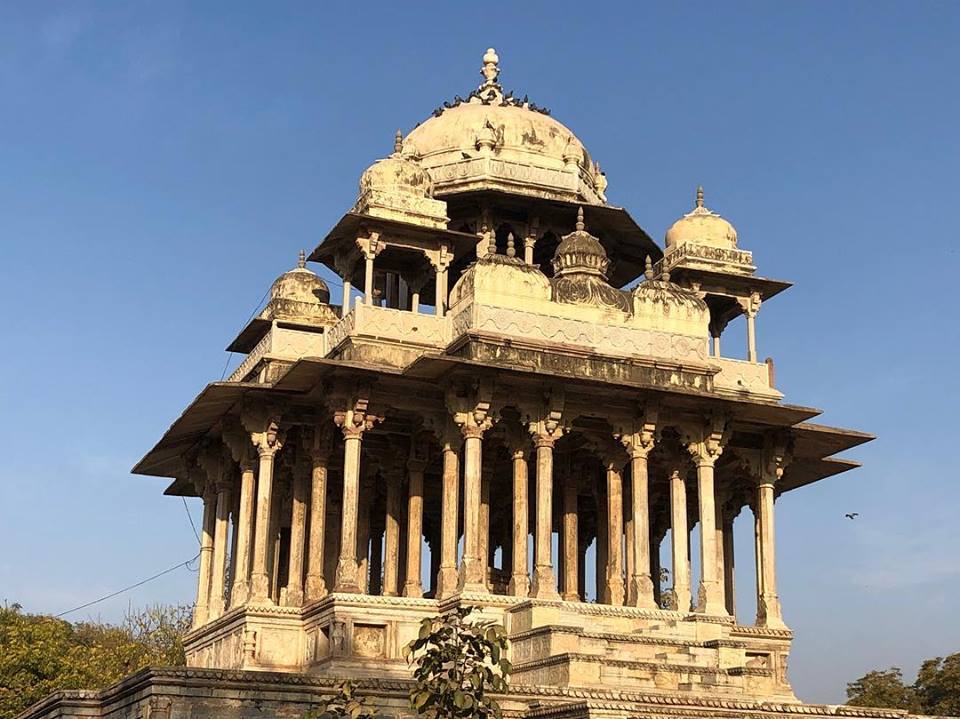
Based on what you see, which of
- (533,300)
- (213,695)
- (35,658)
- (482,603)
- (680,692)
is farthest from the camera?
(35,658)

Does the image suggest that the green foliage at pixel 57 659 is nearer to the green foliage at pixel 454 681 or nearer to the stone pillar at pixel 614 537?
the stone pillar at pixel 614 537

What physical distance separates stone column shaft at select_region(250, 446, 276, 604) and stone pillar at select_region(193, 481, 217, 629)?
4884mm

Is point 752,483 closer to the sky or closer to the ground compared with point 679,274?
closer to the ground

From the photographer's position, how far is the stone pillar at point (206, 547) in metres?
38.2

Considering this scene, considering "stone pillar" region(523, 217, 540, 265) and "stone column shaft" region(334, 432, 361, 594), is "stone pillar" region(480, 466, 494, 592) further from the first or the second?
"stone pillar" region(523, 217, 540, 265)

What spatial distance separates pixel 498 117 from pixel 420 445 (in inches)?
456

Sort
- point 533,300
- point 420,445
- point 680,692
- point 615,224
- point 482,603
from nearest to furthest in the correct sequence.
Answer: point 680,692 → point 482,603 → point 533,300 → point 420,445 → point 615,224

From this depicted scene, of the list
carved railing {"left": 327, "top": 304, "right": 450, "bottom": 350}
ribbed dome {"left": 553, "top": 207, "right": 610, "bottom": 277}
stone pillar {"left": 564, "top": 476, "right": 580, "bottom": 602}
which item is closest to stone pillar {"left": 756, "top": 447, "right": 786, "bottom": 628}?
stone pillar {"left": 564, "top": 476, "right": 580, "bottom": 602}

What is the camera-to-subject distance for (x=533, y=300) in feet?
109

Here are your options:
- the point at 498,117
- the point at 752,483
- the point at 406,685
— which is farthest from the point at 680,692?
the point at 498,117

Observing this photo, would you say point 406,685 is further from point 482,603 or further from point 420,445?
point 420,445

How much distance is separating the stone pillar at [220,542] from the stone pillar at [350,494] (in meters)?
6.31

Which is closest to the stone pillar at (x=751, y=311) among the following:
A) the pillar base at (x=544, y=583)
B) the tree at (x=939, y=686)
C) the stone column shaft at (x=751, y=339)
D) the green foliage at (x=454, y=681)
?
the stone column shaft at (x=751, y=339)

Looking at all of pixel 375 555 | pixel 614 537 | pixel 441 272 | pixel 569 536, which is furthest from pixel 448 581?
pixel 375 555
